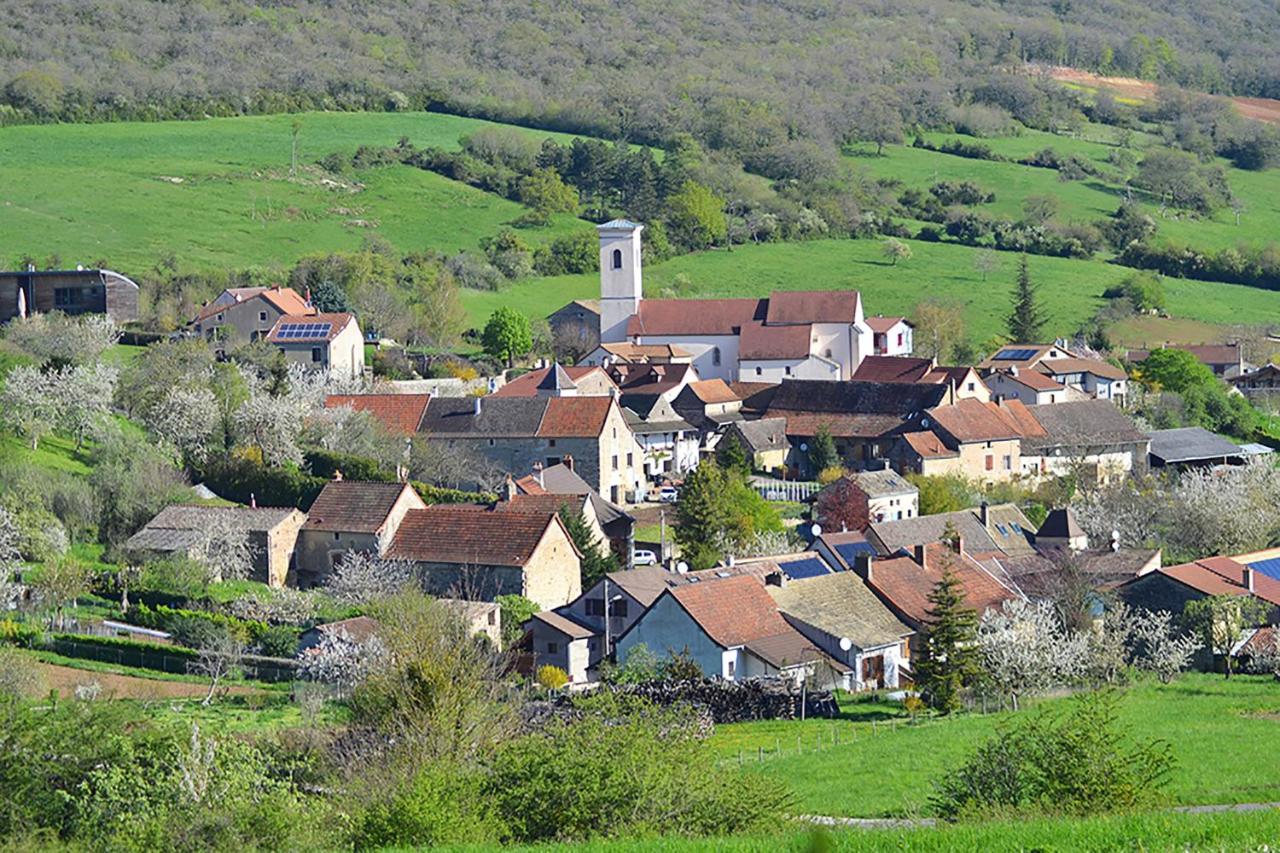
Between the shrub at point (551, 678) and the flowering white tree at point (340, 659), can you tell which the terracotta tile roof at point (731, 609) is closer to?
the shrub at point (551, 678)

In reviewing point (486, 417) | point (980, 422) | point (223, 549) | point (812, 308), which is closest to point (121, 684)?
point (223, 549)

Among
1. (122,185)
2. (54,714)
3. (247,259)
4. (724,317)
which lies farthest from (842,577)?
(122,185)

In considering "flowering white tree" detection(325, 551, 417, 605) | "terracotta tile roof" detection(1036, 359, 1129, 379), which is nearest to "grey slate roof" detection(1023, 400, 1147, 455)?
"terracotta tile roof" detection(1036, 359, 1129, 379)

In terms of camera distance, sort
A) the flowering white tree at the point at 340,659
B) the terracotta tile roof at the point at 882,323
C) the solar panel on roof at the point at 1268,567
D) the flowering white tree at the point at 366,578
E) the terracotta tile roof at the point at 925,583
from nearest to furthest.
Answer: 1. the flowering white tree at the point at 340,659
2. the terracotta tile roof at the point at 925,583
3. the flowering white tree at the point at 366,578
4. the solar panel on roof at the point at 1268,567
5. the terracotta tile roof at the point at 882,323

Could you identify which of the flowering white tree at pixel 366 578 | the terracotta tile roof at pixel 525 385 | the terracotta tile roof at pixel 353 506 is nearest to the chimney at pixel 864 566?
the flowering white tree at pixel 366 578

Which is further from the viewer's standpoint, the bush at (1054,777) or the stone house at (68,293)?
the stone house at (68,293)

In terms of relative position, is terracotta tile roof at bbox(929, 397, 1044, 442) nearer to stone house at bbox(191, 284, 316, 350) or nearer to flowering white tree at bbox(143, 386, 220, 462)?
stone house at bbox(191, 284, 316, 350)
